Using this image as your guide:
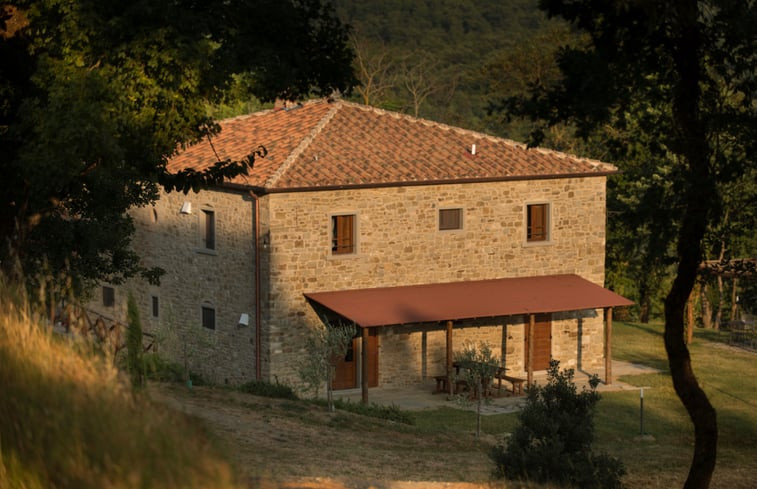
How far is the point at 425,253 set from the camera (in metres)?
28.7

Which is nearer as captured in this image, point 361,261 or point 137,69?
point 137,69

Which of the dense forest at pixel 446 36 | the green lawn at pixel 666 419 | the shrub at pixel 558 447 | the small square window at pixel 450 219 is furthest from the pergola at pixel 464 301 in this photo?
the dense forest at pixel 446 36

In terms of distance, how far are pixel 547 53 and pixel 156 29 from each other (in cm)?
4169

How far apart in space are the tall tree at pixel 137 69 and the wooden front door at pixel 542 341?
1512cm

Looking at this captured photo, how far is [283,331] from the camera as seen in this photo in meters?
27.2

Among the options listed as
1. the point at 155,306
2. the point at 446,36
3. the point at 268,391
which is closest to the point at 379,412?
the point at 268,391

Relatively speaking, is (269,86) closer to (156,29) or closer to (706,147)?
(156,29)

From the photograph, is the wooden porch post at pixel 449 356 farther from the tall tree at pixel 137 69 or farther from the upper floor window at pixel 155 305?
the tall tree at pixel 137 69

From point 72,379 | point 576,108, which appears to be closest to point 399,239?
point 576,108

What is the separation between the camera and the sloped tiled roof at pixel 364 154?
89.6ft

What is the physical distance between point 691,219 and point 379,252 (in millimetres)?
16381

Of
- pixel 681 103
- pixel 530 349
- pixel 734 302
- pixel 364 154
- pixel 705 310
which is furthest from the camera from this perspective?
pixel 705 310

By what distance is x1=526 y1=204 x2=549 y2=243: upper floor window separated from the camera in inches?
1185

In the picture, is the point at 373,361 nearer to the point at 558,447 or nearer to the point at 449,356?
the point at 449,356
